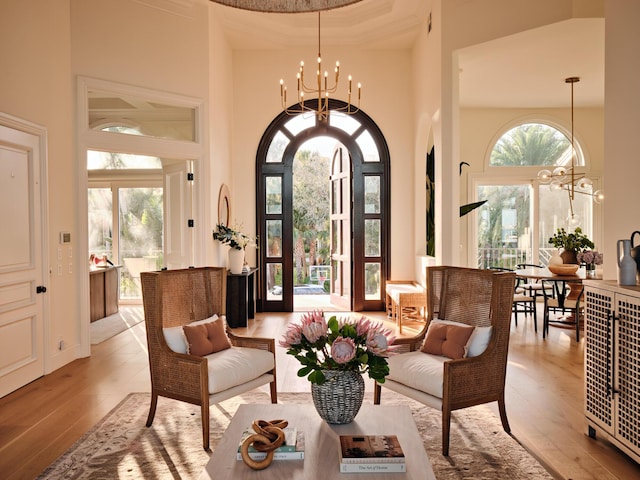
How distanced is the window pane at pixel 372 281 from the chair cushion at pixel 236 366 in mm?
4508

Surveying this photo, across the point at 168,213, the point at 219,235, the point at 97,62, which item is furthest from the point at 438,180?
the point at 97,62

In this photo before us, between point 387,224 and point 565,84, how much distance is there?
326 centimetres

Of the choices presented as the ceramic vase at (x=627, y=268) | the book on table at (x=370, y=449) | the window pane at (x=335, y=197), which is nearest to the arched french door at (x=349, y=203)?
the window pane at (x=335, y=197)

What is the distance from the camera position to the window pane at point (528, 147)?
8.84 meters

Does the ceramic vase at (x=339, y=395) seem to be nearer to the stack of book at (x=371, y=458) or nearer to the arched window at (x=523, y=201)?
the stack of book at (x=371, y=458)

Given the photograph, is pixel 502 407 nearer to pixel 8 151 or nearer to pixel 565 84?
pixel 8 151

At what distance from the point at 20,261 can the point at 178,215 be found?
2306 mm

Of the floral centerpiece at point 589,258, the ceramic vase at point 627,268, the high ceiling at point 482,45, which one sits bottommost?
the floral centerpiece at point 589,258

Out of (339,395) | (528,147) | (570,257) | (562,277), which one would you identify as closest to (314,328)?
(339,395)

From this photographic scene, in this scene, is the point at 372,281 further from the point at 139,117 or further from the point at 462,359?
the point at 462,359

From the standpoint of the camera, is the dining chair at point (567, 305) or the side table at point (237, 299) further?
the side table at point (237, 299)

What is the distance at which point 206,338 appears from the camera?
3508 mm

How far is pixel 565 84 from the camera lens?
726cm

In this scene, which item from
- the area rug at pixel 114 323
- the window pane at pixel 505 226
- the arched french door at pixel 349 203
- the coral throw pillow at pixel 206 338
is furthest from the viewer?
the window pane at pixel 505 226
